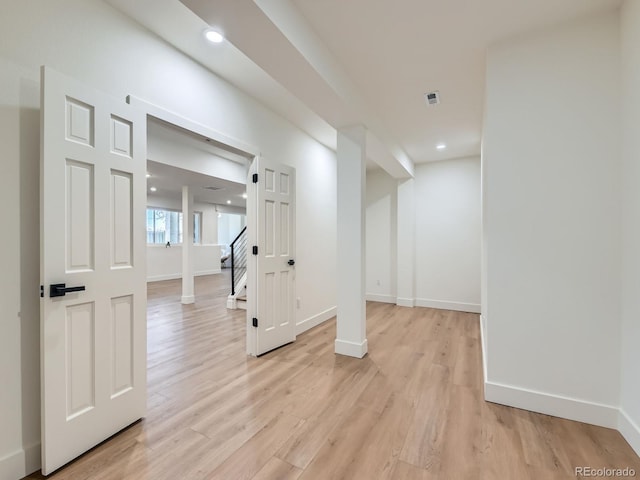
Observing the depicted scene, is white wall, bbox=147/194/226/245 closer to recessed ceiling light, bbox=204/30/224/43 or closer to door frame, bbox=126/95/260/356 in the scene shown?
door frame, bbox=126/95/260/356

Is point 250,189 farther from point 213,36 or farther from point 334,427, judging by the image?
point 334,427

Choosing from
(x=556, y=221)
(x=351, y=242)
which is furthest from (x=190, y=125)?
(x=556, y=221)

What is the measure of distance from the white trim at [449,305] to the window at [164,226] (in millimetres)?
8008

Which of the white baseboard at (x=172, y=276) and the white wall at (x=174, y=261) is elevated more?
the white wall at (x=174, y=261)

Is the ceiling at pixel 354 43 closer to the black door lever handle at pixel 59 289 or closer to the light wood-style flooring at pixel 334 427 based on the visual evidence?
the black door lever handle at pixel 59 289

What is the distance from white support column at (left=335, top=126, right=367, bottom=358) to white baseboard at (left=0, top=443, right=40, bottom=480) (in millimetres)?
2323

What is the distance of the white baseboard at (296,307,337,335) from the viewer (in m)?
3.77

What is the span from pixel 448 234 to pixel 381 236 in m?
1.28

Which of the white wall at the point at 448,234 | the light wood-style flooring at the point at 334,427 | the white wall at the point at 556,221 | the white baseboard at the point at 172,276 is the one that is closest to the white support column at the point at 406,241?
the white wall at the point at 448,234

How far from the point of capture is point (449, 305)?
→ 5137mm

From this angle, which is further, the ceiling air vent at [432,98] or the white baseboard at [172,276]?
the white baseboard at [172,276]

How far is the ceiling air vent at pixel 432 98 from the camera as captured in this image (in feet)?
9.59

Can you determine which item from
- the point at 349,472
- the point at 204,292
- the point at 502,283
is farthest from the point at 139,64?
the point at 204,292

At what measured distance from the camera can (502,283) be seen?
2129mm
